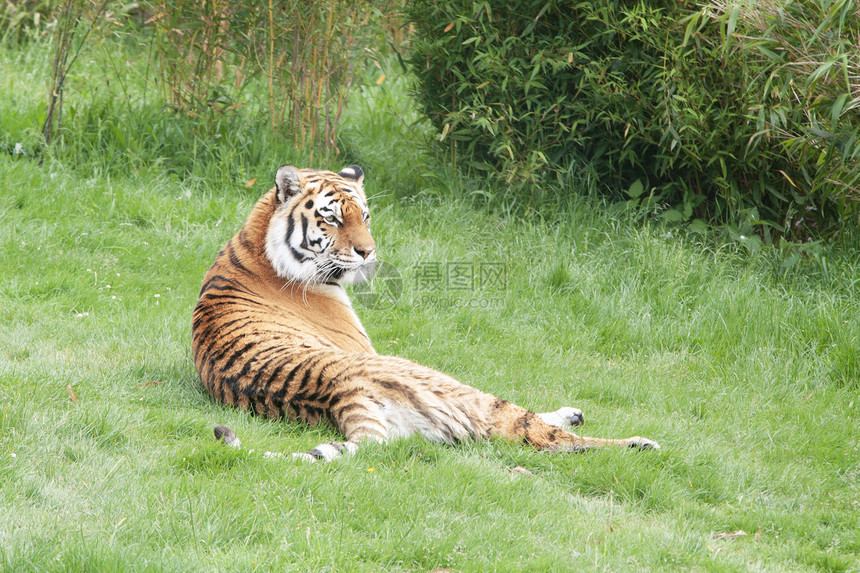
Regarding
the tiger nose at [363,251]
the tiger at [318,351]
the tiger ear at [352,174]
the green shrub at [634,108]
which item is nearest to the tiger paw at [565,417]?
the tiger at [318,351]

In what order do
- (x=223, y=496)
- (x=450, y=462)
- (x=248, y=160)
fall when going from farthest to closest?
(x=248, y=160) → (x=450, y=462) → (x=223, y=496)

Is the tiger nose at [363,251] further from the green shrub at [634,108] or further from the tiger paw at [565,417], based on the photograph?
the green shrub at [634,108]

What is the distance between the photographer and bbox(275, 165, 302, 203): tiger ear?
492cm

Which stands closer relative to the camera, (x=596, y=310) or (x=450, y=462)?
(x=450, y=462)

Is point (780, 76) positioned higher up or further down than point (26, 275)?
higher up

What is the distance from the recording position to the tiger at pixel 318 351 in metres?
4.05

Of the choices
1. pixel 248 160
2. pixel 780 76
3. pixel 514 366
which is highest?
pixel 780 76

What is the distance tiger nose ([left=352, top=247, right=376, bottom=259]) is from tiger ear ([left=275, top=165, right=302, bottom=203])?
1.58ft

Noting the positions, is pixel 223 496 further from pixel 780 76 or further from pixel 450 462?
pixel 780 76

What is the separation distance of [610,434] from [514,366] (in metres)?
1.14

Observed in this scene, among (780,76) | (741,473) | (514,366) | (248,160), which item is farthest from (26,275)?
(780,76)

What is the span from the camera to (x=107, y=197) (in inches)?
287

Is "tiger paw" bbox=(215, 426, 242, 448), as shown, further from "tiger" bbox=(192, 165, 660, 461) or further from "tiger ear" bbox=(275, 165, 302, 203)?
"tiger ear" bbox=(275, 165, 302, 203)

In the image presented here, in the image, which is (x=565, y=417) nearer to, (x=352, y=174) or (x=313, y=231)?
(x=313, y=231)
